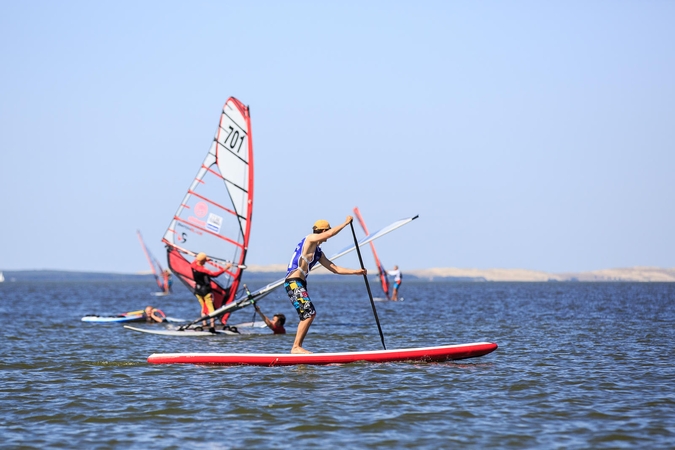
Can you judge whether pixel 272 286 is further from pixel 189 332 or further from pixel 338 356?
pixel 338 356

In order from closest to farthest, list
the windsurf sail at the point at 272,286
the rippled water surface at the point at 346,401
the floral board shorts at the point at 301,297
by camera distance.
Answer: the rippled water surface at the point at 346,401 → the floral board shorts at the point at 301,297 → the windsurf sail at the point at 272,286

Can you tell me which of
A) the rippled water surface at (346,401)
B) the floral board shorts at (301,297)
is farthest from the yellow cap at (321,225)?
the rippled water surface at (346,401)

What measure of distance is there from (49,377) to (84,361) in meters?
1.83

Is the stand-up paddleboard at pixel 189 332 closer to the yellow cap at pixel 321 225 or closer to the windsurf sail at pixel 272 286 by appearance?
the windsurf sail at pixel 272 286

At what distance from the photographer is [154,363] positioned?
43.1 ft

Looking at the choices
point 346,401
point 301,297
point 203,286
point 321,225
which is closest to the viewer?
point 346,401

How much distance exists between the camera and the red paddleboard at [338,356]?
41.1ft

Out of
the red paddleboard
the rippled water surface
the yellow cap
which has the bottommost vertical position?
the rippled water surface

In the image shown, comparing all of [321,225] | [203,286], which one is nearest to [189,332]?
[203,286]

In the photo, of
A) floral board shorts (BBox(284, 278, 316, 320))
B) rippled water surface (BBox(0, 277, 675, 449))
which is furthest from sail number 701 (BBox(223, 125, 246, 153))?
floral board shorts (BBox(284, 278, 316, 320))

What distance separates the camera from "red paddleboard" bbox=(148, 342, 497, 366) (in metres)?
12.5

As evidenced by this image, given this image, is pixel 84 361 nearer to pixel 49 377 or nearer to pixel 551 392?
pixel 49 377

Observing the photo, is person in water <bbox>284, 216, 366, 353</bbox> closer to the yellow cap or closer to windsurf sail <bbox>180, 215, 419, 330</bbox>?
the yellow cap

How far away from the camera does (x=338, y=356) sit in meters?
12.5
